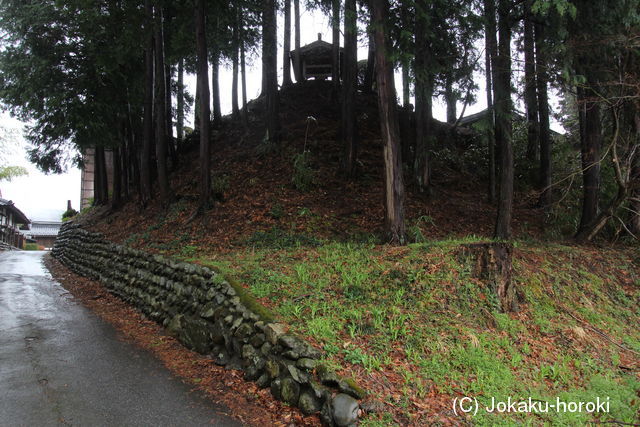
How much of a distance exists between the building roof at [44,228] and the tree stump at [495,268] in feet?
167

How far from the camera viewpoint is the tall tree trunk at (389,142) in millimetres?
7820

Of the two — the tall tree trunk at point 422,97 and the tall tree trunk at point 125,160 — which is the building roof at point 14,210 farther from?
the tall tree trunk at point 422,97

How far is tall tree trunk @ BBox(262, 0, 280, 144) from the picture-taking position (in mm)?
14391

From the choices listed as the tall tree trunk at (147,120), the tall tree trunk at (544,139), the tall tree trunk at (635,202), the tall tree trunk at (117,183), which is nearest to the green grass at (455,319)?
the tall tree trunk at (635,202)

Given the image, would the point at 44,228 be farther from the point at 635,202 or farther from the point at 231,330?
the point at 635,202

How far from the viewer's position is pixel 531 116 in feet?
48.1

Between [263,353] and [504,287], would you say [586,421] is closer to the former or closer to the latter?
[504,287]

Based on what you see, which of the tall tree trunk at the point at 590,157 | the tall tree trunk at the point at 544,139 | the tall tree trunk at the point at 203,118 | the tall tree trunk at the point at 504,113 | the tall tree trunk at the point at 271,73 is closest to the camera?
the tall tree trunk at the point at 504,113

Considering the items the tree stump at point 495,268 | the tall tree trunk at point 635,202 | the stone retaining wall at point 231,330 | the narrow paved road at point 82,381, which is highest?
the tall tree trunk at point 635,202

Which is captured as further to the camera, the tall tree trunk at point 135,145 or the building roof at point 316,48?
the building roof at point 316,48

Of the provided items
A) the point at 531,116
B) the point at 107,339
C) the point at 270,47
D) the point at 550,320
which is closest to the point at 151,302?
the point at 107,339

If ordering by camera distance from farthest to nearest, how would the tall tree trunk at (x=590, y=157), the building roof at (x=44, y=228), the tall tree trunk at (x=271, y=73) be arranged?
the building roof at (x=44, y=228)
the tall tree trunk at (x=271, y=73)
the tall tree trunk at (x=590, y=157)

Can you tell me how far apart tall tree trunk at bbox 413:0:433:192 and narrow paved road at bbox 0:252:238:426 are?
24.5 ft

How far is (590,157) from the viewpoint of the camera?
352 inches
